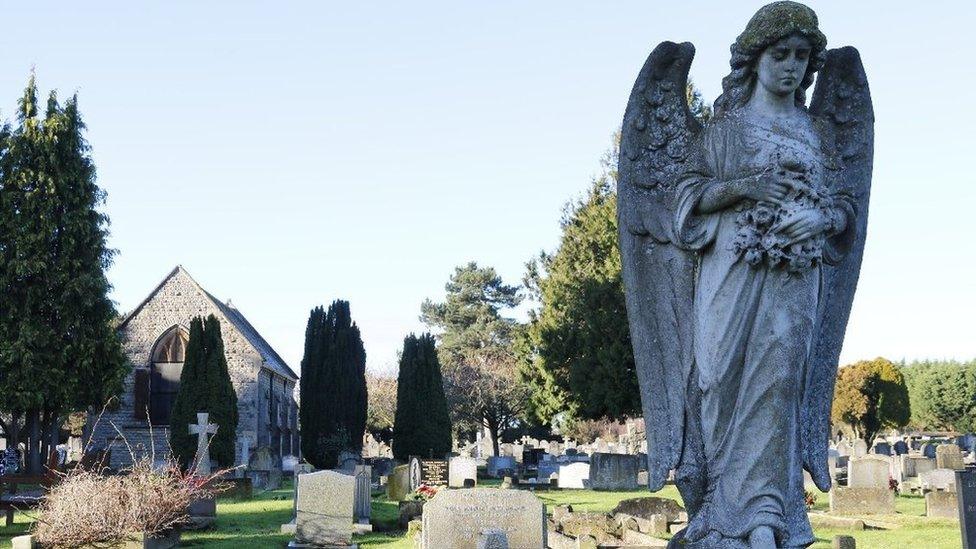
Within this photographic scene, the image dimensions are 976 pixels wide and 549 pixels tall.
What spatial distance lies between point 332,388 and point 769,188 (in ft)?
120

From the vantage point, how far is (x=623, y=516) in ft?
49.1

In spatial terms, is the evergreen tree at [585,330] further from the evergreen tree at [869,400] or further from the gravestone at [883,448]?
the evergreen tree at [869,400]

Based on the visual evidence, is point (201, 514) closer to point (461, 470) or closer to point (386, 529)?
point (386, 529)

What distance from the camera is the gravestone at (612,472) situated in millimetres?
27375

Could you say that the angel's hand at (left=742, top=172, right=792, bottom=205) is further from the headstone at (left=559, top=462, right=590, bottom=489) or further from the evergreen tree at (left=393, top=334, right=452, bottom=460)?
the evergreen tree at (left=393, top=334, right=452, bottom=460)

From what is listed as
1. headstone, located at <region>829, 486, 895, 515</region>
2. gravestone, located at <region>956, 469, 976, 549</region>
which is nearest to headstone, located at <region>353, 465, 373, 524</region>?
headstone, located at <region>829, 486, 895, 515</region>

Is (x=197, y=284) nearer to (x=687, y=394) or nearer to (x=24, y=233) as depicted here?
(x=24, y=233)

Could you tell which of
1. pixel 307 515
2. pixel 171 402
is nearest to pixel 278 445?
pixel 171 402

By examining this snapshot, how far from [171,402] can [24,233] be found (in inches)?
475

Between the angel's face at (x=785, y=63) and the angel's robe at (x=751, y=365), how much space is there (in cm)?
18

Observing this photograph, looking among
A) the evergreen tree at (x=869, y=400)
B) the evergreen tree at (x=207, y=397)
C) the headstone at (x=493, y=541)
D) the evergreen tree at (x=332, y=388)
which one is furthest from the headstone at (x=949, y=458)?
the evergreen tree at (x=869, y=400)

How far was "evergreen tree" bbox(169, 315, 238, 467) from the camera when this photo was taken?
31703 millimetres

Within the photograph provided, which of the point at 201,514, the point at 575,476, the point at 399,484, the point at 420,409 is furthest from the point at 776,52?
the point at 420,409

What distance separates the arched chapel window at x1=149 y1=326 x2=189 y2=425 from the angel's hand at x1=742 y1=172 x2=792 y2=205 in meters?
38.1
